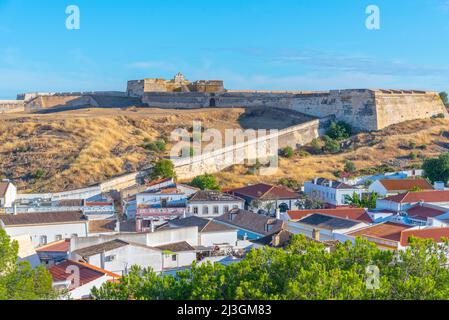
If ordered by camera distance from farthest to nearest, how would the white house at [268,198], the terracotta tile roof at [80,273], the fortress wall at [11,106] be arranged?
the fortress wall at [11,106], the white house at [268,198], the terracotta tile roof at [80,273]

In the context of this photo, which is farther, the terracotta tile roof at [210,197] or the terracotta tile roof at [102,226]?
the terracotta tile roof at [210,197]

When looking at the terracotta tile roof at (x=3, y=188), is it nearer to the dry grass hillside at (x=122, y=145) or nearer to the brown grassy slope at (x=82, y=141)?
the brown grassy slope at (x=82, y=141)

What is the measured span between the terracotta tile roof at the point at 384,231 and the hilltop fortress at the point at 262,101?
93.5ft

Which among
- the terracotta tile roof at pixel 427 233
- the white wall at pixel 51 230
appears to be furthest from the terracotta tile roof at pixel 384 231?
the white wall at pixel 51 230

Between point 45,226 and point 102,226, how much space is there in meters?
2.12

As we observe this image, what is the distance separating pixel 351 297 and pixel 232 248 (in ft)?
31.9

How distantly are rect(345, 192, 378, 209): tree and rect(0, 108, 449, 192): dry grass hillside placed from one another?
711cm

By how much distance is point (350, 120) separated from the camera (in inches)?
1966

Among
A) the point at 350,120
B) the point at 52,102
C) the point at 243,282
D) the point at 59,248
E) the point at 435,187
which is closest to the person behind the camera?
the point at 243,282

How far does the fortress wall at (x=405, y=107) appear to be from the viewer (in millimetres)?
49406
